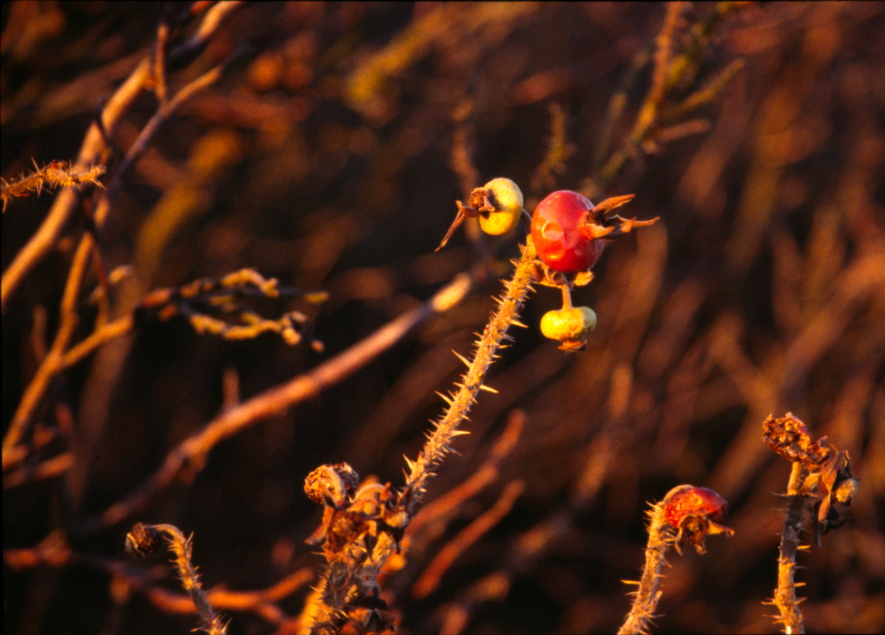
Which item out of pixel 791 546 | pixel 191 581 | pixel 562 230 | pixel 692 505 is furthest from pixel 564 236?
pixel 191 581

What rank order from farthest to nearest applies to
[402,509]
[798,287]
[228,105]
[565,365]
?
[565,365]
[798,287]
[228,105]
[402,509]

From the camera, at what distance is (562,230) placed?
2.65 ft

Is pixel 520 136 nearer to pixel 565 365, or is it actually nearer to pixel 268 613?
pixel 565 365

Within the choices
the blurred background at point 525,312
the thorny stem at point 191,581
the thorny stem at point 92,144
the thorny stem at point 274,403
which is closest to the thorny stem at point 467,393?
the thorny stem at point 191,581

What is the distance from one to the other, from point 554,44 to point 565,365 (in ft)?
7.82

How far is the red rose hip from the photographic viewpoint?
0.81m

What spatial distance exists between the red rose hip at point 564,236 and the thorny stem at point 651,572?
1.39 feet

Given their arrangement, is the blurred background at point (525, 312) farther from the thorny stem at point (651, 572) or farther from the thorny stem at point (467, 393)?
the thorny stem at point (467, 393)

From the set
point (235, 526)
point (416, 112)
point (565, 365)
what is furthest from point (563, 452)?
point (416, 112)

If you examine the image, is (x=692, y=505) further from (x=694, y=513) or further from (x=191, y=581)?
(x=191, y=581)

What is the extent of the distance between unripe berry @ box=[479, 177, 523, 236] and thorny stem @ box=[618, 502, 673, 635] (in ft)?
1.69

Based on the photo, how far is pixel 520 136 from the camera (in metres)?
4.13

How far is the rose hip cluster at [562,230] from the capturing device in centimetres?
81

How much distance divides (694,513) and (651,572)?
118 millimetres
